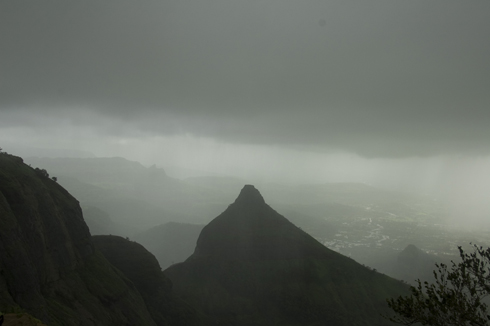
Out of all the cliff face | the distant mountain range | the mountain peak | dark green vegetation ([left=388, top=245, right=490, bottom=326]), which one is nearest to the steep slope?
the distant mountain range

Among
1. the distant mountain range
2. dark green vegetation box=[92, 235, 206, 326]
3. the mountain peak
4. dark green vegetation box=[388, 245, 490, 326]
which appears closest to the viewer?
dark green vegetation box=[388, 245, 490, 326]

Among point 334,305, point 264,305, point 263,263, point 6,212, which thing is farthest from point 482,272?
point 263,263

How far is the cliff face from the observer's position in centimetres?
4250

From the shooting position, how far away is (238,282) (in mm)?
107938

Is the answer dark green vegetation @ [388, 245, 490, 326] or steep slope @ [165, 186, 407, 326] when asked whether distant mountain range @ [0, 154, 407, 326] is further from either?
dark green vegetation @ [388, 245, 490, 326]

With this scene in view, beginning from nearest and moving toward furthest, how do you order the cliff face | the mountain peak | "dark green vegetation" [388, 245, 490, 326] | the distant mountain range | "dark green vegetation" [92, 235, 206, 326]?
"dark green vegetation" [388, 245, 490, 326] < the cliff face < the distant mountain range < "dark green vegetation" [92, 235, 206, 326] < the mountain peak

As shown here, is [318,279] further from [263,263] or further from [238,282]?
[238,282]

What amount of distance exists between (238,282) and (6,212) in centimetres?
8342

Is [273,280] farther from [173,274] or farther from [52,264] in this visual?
[52,264]

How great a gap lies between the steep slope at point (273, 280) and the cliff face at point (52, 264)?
3820 centimetres

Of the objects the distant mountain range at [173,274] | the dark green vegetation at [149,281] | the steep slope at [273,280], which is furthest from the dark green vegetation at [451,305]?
the steep slope at [273,280]

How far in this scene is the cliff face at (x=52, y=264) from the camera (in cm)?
4250

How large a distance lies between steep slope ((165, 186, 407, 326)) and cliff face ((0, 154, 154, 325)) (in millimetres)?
38202

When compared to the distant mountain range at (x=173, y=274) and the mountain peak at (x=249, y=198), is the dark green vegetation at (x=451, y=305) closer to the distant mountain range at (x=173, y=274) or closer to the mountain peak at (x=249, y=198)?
the distant mountain range at (x=173, y=274)
